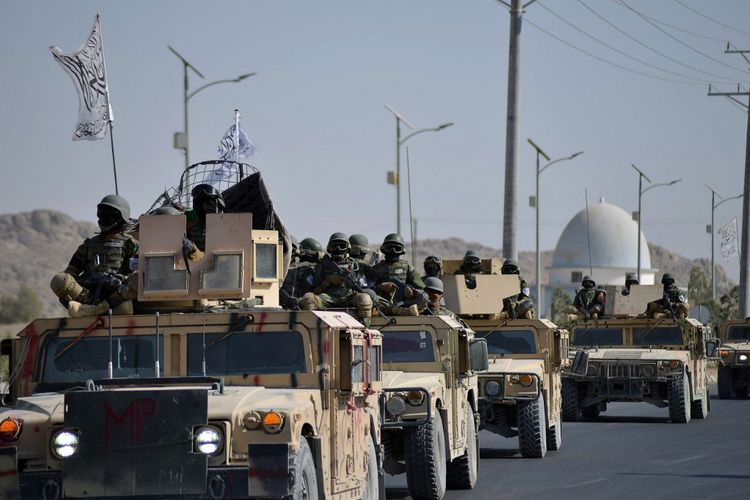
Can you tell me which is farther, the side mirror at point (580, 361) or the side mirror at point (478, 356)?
the side mirror at point (580, 361)

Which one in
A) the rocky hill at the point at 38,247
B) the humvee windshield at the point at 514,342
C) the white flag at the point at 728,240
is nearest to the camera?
the humvee windshield at the point at 514,342

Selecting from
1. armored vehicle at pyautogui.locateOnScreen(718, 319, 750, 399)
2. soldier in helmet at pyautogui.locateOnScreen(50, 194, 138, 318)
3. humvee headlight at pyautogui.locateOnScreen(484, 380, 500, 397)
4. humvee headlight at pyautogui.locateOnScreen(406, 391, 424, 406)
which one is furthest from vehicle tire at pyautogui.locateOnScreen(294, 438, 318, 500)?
armored vehicle at pyautogui.locateOnScreen(718, 319, 750, 399)

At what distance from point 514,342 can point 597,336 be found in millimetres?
6008

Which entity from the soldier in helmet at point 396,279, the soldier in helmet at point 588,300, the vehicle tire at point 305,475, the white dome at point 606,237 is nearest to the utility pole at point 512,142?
the soldier in helmet at point 588,300

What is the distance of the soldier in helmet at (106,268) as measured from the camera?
35.3 ft

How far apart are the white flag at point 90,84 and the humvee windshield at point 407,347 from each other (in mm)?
3508

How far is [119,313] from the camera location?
34.9 feet

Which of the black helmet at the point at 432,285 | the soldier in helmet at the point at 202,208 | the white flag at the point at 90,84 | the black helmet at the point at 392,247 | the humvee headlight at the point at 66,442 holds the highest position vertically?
the white flag at the point at 90,84

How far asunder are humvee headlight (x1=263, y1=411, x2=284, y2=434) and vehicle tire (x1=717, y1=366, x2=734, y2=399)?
24.7 metres

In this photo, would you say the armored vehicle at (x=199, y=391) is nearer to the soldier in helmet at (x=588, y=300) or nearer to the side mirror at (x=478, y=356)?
the side mirror at (x=478, y=356)

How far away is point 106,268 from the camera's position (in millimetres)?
11445

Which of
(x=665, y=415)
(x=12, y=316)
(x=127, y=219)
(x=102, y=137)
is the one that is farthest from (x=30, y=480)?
(x=12, y=316)

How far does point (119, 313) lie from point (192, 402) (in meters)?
2.12

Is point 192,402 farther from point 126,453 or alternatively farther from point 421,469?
point 421,469
